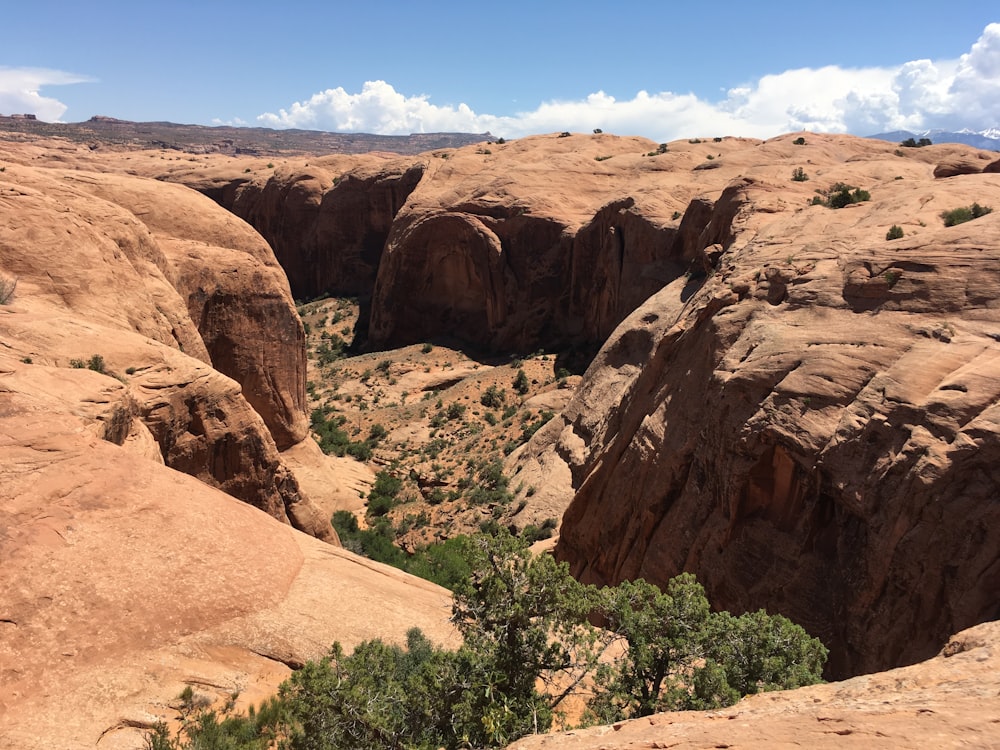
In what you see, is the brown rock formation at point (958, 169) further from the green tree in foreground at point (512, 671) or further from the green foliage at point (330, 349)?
the green foliage at point (330, 349)

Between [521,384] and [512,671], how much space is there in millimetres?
32887

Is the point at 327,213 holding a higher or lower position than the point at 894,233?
higher

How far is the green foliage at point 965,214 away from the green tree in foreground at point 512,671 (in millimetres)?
12062

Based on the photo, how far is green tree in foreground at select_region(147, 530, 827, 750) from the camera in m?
8.17

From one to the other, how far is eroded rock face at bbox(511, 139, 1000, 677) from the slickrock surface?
10.3ft

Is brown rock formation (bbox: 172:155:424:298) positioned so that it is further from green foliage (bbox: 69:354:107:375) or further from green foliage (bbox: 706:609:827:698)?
green foliage (bbox: 706:609:827:698)

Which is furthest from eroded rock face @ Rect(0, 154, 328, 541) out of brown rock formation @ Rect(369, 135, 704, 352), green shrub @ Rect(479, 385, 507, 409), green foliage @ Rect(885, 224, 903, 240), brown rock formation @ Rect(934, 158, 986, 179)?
brown rock formation @ Rect(934, 158, 986, 179)

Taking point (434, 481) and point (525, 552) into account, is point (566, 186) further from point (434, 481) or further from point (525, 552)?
point (525, 552)

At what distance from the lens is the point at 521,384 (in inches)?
1645

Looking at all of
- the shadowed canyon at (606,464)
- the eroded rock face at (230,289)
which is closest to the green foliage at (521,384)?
the shadowed canyon at (606,464)

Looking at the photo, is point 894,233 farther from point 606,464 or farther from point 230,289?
point 230,289

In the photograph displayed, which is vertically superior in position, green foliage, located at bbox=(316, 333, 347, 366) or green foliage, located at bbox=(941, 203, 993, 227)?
green foliage, located at bbox=(941, 203, 993, 227)

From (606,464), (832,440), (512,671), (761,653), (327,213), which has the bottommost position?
(606,464)

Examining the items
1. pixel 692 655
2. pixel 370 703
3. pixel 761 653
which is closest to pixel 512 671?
pixel 370 703
